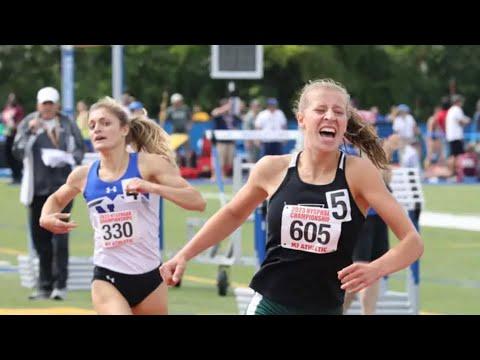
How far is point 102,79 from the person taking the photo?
6122cm

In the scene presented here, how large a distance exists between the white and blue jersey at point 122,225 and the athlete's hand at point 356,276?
102 inches

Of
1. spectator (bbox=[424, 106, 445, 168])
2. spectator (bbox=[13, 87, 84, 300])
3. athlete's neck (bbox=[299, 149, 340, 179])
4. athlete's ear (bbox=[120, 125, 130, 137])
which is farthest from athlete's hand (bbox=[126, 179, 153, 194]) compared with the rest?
spectator (bbox=[424, 106, 445, 168])

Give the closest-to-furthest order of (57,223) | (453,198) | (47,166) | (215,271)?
(57,223) → (47,166) → (215,271) → (453,198)

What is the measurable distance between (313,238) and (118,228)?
205cm

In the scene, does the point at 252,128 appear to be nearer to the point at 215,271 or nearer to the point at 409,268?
the point at 215,271

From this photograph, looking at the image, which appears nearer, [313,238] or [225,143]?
[313,238]

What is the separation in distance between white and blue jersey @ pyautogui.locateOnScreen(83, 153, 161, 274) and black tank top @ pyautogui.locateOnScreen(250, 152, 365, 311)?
6.23 ft

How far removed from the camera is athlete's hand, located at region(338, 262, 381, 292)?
6.21m

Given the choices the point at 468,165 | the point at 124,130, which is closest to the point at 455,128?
the point at 468,165

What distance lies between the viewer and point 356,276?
245 inches
